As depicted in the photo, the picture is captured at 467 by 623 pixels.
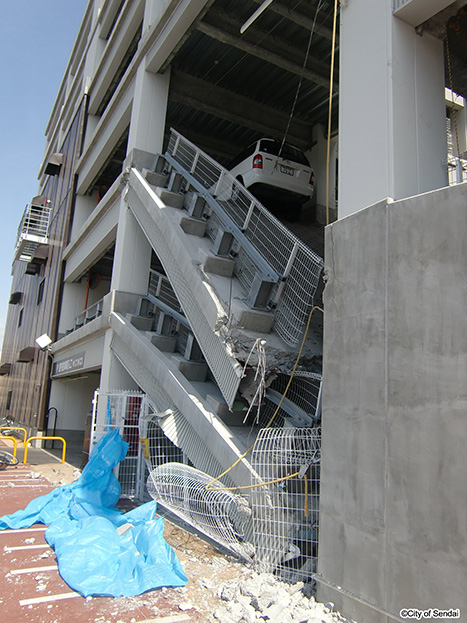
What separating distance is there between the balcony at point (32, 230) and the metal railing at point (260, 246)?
50.9ft

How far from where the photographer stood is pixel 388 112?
15.4 ft

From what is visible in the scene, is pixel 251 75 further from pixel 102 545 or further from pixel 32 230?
pixel 32 230

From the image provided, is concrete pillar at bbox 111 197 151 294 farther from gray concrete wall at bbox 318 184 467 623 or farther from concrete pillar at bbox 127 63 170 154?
gray concrete wall at bbox 318 184 467 623

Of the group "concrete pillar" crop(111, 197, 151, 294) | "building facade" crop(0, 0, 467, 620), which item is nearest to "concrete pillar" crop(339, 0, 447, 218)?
"building facade" crop(0, 0, 467, 620)

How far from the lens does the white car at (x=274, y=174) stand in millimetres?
11234

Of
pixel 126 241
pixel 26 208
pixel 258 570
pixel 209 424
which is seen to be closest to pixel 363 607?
pixel 258 570

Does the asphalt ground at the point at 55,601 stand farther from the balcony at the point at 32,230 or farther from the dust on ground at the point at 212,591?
the balcony at the point at 32,230

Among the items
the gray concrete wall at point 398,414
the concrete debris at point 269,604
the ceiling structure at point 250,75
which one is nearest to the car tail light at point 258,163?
the ceiling structure at point 250,75

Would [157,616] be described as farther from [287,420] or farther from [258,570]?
[287,420]

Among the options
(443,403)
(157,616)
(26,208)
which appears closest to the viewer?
(443,403)

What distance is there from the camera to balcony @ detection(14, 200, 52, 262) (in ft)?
78.1

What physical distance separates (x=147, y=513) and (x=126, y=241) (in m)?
7.32

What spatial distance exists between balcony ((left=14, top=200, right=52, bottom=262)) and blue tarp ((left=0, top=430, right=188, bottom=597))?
19278 millimetres

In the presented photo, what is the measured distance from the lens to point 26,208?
2402 cm
